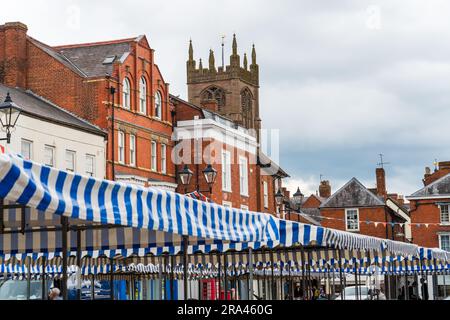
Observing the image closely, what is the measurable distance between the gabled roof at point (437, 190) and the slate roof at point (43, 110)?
116 ft

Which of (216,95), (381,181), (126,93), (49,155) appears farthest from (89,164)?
(216,95)

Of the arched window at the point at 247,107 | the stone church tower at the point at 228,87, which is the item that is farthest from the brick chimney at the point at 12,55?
the arched window at the point at 247,107

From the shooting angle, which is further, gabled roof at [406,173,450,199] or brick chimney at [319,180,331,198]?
brick chimney at [319,180,331,198]

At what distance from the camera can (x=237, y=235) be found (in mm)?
12453

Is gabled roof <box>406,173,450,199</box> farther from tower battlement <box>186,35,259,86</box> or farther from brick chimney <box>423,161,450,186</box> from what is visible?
tower battlement <box>186,35,259,86</box>

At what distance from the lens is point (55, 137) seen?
1603 inches

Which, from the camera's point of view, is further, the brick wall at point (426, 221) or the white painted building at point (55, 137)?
the brick wall at point (426, 221)

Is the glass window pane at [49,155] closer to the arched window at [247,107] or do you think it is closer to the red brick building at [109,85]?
the red brick building at [109,85]

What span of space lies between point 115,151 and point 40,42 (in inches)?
348

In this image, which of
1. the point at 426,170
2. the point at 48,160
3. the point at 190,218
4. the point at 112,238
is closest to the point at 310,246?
the point at 112,238

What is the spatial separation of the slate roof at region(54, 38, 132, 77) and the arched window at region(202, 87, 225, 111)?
276 feet

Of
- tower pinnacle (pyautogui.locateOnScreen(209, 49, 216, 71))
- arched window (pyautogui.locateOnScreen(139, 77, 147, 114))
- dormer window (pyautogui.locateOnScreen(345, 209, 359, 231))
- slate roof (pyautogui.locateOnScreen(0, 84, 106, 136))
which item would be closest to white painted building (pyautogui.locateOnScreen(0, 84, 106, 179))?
slate roof (pyautogui.locateOnScreen(0, 84, 106, 136))

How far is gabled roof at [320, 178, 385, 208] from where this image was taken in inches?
3022

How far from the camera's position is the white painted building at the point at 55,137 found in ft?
126
